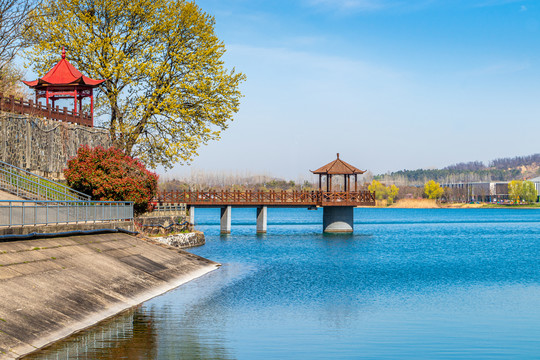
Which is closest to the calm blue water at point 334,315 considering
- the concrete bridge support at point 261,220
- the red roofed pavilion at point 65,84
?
the red roofed pavilion at point 65,84

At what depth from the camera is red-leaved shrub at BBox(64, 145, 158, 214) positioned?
42.0 meters

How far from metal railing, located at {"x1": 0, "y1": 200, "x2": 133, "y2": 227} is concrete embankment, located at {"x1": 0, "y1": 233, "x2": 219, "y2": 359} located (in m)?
0.93

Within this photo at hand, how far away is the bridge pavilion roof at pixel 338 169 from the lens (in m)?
74.6

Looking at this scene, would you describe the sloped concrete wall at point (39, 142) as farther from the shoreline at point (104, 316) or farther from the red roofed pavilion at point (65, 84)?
the shoreline at point (104, 316)

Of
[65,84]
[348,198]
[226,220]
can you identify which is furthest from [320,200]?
[65,84]

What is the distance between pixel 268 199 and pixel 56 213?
48785 mm

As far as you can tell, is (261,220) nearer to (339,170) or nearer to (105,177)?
(339,170)

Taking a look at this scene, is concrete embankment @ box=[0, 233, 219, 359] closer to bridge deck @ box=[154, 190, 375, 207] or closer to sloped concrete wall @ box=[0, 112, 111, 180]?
sloped concrete wall @ box=[0, 112, 111, 180]

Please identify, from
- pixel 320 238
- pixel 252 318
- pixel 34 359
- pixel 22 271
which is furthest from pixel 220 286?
pixel 320 238

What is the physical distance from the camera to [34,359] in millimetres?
16578

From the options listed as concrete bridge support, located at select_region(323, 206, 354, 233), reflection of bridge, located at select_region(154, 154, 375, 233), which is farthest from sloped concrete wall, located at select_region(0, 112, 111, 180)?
concrete bridge support, located at select_region(323, 206, 354, 233)

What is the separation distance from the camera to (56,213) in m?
30.0

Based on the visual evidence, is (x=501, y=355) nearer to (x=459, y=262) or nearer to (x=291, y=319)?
(x=291, y=319)

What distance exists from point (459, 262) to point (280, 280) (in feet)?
60.7
